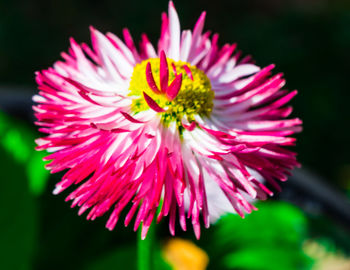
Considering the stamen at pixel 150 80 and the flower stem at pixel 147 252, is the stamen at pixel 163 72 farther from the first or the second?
the flower stem at pixel 147 252

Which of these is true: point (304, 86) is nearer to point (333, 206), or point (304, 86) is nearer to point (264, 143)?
point (333, 206)

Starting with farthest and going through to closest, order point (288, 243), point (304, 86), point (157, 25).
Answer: point (157, 25), point (304, 86), point (288, 243)

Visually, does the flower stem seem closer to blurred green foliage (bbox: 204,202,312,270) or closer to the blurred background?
the blurred background

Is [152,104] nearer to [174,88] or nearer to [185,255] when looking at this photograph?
[174,88]

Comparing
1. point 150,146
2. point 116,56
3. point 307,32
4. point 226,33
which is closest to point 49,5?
point 226,33

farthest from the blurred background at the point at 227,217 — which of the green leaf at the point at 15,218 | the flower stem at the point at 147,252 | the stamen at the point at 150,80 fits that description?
the stamen at the point at 150,80

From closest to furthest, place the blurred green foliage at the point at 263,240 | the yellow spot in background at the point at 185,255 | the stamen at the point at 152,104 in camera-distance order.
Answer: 1. the stamen at the point at 152,104
2. the blurred green foliage at the point at 263,240
3. the yellow spot in background at the point at 185,255

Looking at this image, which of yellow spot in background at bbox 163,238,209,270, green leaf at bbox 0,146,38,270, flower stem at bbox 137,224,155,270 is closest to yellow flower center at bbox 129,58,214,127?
flower stem at bbox 137,224,155,270
